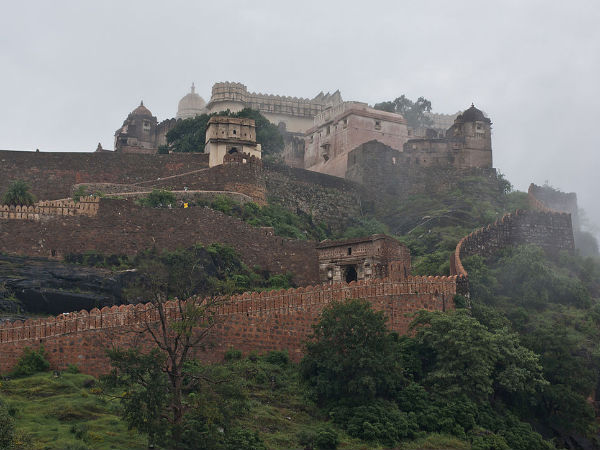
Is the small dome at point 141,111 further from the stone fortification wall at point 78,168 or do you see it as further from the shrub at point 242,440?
the shrub at point 242,440

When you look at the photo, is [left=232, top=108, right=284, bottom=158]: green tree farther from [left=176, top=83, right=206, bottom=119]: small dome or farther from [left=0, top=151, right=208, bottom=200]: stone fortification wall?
[left=176, top=83, right=206, bottom=119]: small dome

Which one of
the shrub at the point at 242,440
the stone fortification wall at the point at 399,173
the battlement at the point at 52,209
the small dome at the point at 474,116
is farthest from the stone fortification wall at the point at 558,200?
the shrub at the point at 242,440

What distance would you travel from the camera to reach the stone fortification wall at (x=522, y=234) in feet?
125

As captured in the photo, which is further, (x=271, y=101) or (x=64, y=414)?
(x=271, y=101)

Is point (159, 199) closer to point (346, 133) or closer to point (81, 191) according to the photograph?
point (81, 191)

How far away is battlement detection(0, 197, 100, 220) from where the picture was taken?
36.3 meters

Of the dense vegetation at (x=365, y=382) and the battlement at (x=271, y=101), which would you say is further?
the battlement at (x=271, y=101)

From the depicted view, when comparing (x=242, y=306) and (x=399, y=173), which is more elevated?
(x=399, y=173)

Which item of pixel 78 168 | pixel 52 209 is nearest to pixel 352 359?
pixel 52 209

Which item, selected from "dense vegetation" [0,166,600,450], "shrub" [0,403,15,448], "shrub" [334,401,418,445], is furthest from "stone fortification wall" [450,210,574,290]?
"shrub" [0,403,15,448]

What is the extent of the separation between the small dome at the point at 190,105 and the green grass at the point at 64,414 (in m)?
52.4

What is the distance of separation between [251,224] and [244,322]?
11.4 metres

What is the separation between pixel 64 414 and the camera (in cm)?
2197

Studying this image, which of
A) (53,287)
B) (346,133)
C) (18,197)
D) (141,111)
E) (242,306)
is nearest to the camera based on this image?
(242,306)
